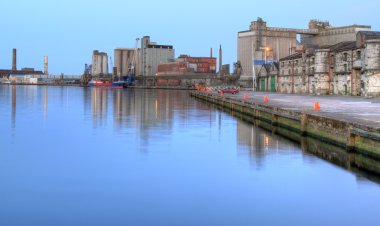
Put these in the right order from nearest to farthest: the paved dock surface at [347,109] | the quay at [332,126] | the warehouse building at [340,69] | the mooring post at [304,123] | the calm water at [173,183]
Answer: the calm water at [173,183] → the quay at [332,126] → the paved dock surface at [347,109] → the mooring post at [304,123] → the warehouse building at [340,69]

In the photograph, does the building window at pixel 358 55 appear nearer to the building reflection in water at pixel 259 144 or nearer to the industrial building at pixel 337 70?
the industrial building at pixel 337 70

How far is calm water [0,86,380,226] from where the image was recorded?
16109 mm

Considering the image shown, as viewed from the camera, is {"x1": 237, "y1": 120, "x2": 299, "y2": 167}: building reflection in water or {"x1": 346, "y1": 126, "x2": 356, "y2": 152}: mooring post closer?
{"x1": 346, "y1": 126, "x2": 356, "y2": 152}: mooring post

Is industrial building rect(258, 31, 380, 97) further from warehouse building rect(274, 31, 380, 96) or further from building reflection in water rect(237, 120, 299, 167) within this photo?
building reflection in water rect(237, 120, 299, 167)

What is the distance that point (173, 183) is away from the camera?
2095cm

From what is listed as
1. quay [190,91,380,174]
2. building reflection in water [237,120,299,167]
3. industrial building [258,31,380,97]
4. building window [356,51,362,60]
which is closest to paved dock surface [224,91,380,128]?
quay [190,91,380,174]

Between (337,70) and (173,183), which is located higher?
(337,70)

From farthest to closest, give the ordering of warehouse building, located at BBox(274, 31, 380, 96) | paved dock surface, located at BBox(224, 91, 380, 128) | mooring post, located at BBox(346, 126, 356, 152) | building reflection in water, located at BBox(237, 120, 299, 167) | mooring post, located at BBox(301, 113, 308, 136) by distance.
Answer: warehouse building, located at BBox(274, 31, 380, 96) → mooring post, located at BBox(301, 113, 308, 136) → paved dock surface, located at BBox(224, 91, 380, 128) → building reflection in water, located at BBox(237, 120, 299, 167) → mooring post, located at BBox(346, 126, 356, 152)

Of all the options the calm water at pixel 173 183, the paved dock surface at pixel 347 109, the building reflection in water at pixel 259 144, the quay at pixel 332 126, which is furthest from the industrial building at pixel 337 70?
the calm water at pixel 173 183

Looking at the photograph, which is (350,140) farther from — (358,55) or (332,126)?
(358,55)

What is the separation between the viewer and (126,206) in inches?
672

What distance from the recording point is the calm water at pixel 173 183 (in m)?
16.1

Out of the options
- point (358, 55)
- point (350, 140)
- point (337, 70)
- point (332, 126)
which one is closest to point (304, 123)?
point (332, 126)

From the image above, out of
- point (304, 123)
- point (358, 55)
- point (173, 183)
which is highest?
point (358, 55)
